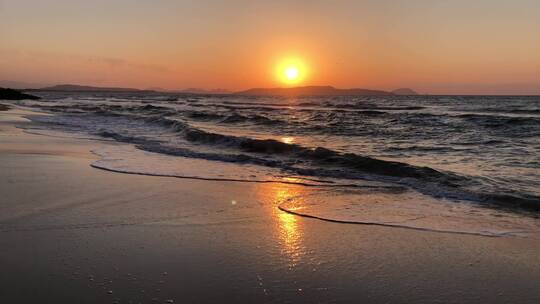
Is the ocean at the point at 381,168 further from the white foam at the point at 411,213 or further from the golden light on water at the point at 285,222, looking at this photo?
the golden light on water at the point at 285,222

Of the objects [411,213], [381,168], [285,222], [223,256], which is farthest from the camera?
[381,168]

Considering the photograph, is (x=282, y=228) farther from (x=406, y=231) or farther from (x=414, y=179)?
(x=414, y=179)

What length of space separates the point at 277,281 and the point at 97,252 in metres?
1.67

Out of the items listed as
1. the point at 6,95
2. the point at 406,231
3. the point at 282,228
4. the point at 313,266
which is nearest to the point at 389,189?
the point at 406,231

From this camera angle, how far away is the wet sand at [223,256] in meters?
3.46

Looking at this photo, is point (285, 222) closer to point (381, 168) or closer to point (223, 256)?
point (223, 256)

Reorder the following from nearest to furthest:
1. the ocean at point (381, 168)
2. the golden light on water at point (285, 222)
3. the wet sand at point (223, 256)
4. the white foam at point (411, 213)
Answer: the wet sand at point (223, 256), the golden light on water at point (285, 222), the white foam at point (411, 213), the ocean at point (381, 168)

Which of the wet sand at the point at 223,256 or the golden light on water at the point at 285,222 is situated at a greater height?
the wet sand at the point at 223,256

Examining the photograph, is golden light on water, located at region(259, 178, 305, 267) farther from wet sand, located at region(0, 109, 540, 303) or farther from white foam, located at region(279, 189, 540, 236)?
white foam, located at region(279, 189, 540, 236)

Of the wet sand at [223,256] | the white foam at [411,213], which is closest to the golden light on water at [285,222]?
the wet sand at [223,256]

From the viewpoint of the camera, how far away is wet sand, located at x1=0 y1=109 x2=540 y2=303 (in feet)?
11.3

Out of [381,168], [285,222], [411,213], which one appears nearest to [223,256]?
[285,222]

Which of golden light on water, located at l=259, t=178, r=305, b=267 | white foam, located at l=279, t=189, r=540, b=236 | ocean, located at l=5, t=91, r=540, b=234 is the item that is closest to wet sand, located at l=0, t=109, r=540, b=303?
golden light on water, located at l=259, t=178, r=305, b=267

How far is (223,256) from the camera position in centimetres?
424
